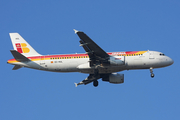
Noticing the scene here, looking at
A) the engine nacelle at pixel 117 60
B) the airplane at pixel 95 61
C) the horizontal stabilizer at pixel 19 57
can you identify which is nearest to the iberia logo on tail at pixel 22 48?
the airplane at pixel 95 61

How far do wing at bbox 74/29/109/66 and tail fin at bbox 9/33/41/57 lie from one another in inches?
436

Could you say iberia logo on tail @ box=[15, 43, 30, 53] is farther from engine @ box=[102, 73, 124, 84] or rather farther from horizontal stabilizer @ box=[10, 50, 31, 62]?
engine @ box=[102, 73, 124, 84]

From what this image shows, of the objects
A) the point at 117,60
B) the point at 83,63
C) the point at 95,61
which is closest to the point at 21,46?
the point at 83,63

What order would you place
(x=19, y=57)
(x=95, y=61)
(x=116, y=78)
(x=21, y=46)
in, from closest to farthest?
(x=95, y=61) → (x=19, y=57) → (x=21, y=46) → (x=116, y=78)

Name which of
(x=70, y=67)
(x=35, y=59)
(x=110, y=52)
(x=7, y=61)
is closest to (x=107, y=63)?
(x=110, y=52)

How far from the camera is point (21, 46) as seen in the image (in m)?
59.1

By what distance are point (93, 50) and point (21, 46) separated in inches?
611

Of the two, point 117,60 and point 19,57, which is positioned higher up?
point 19,57

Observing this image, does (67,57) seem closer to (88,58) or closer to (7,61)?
(88,58)

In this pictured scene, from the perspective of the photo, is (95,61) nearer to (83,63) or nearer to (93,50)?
(83,63)

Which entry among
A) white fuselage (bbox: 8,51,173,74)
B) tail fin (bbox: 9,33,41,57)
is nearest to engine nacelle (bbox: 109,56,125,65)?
white fuselage (bbox: 8,51,173,74)

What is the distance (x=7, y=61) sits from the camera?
54.8m

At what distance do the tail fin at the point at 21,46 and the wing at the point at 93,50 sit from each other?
1107cm

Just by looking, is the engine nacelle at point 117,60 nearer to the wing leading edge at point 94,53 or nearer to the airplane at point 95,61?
the airplane at point 95,61
